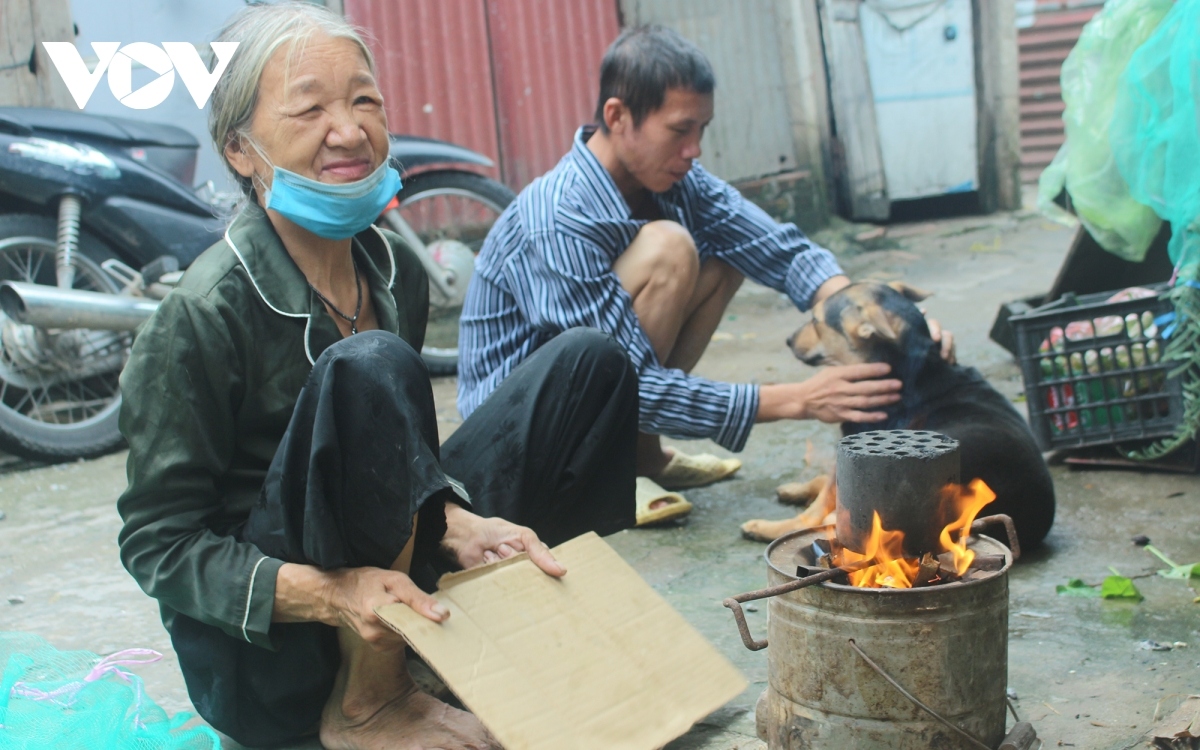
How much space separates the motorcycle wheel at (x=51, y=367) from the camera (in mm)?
4477

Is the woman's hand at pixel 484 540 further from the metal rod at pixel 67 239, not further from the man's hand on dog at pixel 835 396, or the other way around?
the metal rod at pixel 67 239

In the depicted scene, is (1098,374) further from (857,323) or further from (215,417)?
(215,417)

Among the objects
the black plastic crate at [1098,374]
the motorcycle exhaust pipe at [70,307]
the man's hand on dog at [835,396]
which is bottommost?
the black plastic crate at [1098,374]

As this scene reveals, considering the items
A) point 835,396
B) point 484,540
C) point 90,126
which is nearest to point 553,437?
point 484,540

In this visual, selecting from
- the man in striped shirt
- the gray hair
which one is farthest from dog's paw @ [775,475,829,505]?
the gray hair

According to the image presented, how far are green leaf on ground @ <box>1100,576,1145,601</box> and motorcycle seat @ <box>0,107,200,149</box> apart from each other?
4360 millimetres

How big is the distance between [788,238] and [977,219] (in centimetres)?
595

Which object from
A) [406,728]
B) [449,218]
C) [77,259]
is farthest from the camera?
[449,218]

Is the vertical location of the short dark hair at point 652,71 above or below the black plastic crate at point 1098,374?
above

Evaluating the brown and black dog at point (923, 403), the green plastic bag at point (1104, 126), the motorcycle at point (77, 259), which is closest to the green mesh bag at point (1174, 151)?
the green plastic bag at point (1104, 126)

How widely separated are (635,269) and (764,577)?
3.14ft

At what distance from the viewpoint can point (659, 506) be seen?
337cm

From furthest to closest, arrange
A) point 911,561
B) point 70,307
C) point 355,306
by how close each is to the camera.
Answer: point 70,307
point 355,306
point 911,561

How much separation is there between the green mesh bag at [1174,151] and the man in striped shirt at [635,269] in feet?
3.01
